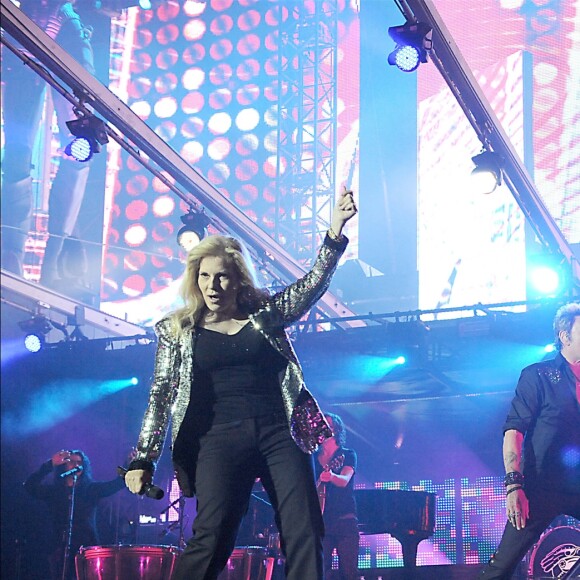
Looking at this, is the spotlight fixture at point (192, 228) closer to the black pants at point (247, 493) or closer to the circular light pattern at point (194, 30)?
the circular light pattern at point (194, 30)

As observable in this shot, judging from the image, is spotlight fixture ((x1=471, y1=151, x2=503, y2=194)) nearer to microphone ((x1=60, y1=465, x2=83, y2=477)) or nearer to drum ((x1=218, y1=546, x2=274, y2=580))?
drum ((x1=218, y1=546, x2=274, y2=580))

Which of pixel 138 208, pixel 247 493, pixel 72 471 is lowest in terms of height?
pixel 247 493

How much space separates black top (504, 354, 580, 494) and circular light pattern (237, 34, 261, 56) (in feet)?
30.2

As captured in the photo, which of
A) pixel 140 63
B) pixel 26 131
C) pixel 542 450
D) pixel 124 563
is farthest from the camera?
pixel 140 63

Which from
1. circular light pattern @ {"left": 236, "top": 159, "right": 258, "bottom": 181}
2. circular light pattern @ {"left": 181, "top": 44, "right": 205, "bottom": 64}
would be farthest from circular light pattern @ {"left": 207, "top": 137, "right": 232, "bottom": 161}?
circular light pattern @ {"left": 181, "top": 44, "right": 205, "bottom": 64}

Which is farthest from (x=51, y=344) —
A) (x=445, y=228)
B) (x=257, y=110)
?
(x=445, y=228)

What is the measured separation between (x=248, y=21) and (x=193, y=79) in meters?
1.14

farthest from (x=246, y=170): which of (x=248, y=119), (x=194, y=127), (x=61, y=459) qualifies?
(x=61, y=459)

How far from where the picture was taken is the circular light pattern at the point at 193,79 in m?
13.0

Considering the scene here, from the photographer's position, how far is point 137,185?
12.9 m

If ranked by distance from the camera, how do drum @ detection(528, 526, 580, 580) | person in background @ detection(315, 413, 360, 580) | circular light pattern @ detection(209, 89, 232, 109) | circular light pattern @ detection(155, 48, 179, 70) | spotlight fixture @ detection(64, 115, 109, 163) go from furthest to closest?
circular light pattern @ detection(155, 48, 179, 70), circular light pattern @ detection(209, 89, 232, 109), drum @ detection(528, 526, 580, 580), spotlight fixture @ detection(64, 115, 109, 163), person in background @ detection(315, 413, 360, 580)

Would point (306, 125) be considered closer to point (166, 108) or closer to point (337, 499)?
point (166, 108)

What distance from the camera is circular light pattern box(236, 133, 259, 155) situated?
41.1 ft

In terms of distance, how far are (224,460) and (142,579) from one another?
9.65ft
